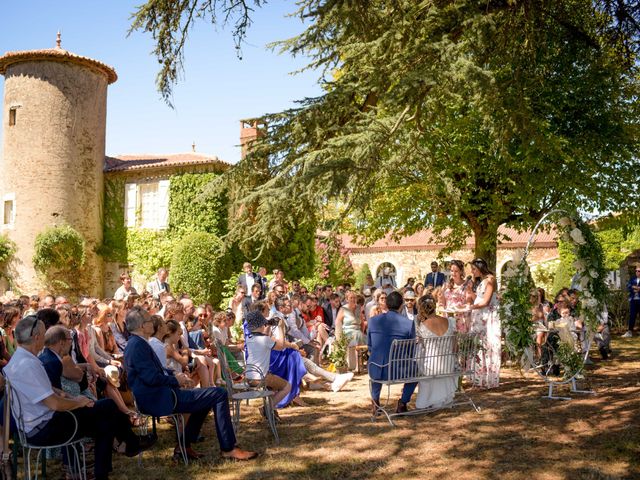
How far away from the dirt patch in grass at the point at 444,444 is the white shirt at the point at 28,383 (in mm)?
1155

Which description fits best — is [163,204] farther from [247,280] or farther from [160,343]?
Result: [160,343]

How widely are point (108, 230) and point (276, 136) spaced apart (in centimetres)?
1637

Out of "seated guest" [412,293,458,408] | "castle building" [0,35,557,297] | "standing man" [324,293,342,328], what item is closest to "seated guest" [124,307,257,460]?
"seated guest" [412,293,458,408]

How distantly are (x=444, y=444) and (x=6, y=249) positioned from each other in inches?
758

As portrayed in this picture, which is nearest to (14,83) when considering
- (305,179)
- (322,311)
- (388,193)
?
(388,193)

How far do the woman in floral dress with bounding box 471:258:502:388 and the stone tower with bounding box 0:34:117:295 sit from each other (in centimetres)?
1662

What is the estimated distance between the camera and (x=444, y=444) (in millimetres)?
5887

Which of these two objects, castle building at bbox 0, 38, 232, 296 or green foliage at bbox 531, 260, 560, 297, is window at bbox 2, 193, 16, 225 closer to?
castle building at bbox 0, 38, 232, 296

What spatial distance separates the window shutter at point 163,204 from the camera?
21347 mm

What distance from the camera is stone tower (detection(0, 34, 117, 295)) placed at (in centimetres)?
2092

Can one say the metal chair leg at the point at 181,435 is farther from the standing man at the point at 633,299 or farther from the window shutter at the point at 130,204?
the window shutter at the point at 130,204

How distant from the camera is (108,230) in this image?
2248cm

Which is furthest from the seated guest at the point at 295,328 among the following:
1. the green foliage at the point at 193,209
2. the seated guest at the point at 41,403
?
the green foliage at the point at 193,209

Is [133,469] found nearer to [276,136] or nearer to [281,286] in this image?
[276,136]
